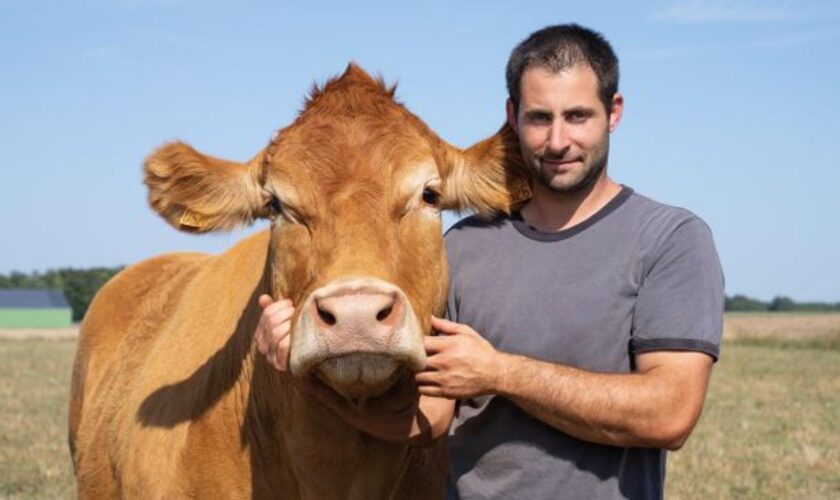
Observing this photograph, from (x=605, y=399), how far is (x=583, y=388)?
0.08 m

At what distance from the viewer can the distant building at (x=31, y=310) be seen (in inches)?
3954

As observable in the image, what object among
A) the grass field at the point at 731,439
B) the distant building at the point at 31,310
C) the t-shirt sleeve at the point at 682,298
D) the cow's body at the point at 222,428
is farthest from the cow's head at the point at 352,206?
the distant building at the point at 31,310

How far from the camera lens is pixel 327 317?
3.40 meters

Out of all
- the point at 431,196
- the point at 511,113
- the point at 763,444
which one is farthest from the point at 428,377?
the point at 763,444

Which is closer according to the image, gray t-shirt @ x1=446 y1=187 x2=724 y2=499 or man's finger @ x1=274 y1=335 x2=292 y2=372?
man's finger @ x1=274 y1=335 x2=292 y2=372

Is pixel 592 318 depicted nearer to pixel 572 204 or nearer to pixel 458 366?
pixel 572 204

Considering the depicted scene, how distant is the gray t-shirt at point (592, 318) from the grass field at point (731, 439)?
571 cm

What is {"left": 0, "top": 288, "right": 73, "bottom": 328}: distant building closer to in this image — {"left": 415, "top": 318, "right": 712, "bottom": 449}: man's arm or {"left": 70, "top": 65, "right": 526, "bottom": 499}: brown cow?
{"left": 70, "top": 65, "right": 526, "bottom": 499}: brown cow

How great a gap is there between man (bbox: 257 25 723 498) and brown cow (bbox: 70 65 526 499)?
0.21m

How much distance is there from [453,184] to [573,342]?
3.03 ft

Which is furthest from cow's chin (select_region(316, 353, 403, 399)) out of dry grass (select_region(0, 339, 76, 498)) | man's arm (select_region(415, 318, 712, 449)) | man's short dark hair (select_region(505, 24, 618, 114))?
dry grass (select_region(0, 339, 76, 498))

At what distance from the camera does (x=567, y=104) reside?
4.27 metres

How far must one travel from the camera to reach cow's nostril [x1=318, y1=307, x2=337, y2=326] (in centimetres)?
338

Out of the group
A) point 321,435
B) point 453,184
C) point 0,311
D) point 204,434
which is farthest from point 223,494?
point 0,311
